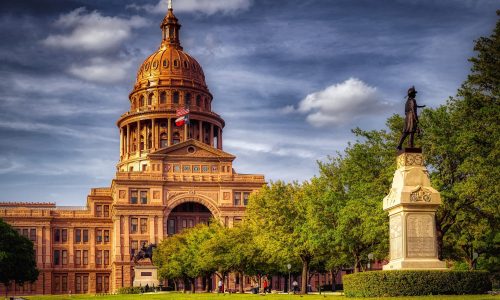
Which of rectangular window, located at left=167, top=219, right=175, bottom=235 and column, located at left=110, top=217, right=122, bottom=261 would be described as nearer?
column, located at left=110, top=217, right=122, bottom=261

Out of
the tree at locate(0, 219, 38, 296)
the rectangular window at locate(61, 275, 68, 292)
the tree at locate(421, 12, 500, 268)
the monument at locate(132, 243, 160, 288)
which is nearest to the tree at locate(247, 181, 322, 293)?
the tree at locate(421, 12, 500, 268)

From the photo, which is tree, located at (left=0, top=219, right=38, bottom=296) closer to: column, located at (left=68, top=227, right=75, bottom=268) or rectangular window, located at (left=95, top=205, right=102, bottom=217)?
column, located at (left=68, top=227, right=75, bottom=268)

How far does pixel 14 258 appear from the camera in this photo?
320 feet

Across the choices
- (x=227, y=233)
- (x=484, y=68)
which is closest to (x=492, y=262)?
(x=484, y=68)

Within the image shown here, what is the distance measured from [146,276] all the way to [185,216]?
2514cm

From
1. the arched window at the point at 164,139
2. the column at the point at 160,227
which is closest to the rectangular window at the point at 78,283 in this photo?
the column at the point at 160,227

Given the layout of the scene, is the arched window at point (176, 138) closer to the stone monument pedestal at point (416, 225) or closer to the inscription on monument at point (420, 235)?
the stone monument pedestal at point (416, 225)

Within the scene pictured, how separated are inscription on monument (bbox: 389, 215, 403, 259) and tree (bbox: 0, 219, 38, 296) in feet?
220

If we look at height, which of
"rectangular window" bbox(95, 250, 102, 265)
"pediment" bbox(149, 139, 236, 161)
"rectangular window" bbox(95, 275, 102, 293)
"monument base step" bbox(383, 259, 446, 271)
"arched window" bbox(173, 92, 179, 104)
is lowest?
"rectangular window" bbox(95, 275, 102, 293)

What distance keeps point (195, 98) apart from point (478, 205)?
12181cm

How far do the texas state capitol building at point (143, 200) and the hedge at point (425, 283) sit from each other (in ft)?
331

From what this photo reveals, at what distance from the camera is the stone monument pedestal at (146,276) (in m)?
118

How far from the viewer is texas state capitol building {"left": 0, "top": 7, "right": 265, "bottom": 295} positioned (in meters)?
136

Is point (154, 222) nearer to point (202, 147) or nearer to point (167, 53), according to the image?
point (202, 147)
